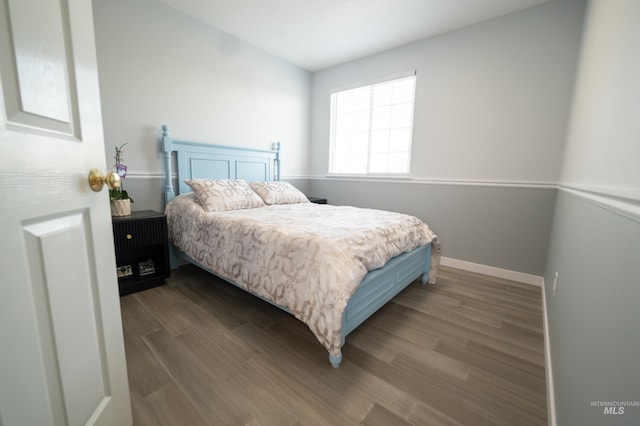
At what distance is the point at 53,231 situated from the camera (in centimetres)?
60

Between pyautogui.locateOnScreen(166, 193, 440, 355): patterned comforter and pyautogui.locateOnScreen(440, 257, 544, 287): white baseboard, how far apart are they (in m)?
0.67

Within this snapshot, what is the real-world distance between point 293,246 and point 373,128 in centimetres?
259

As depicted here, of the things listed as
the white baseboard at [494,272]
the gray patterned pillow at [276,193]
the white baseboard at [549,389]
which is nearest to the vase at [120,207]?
the gray patterned pillow at [276,193]

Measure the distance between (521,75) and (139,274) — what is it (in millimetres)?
4023

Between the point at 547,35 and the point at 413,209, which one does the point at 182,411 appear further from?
the point at 547,35

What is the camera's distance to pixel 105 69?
2.21m

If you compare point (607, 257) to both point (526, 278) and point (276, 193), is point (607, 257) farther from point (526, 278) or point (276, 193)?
point (276, 193)

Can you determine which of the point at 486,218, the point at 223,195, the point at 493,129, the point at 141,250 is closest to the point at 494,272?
the point at 486,218

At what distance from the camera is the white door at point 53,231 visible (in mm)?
490

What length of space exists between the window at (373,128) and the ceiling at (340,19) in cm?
52

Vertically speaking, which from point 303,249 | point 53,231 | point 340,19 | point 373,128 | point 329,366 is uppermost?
point 340,19

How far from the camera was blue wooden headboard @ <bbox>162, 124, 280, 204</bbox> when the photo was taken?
2641 millimetres

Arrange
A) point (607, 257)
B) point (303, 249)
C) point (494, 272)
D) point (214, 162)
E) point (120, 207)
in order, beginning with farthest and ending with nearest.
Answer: point (214, 162)
point (494, 272)
point (120, 207)
point (303, 249)
point (607, 257)

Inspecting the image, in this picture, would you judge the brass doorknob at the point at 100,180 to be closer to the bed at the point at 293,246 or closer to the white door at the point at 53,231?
the white door at the point at 53,231
